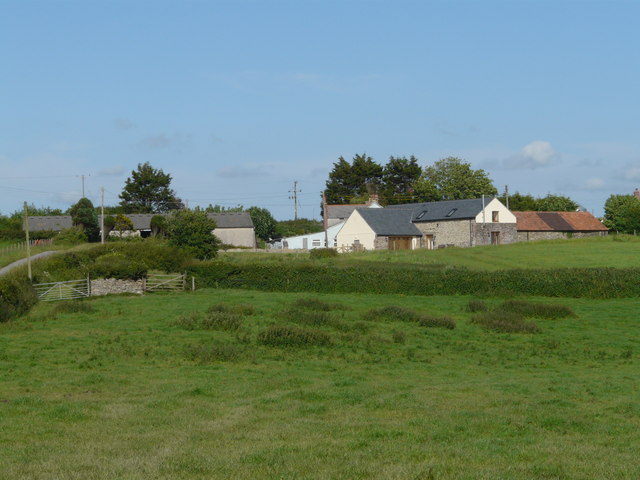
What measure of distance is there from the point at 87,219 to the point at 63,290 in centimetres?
5095

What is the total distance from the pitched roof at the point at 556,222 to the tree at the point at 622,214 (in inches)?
282

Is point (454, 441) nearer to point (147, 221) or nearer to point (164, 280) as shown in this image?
point (164, 280)

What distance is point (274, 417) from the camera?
12.6m

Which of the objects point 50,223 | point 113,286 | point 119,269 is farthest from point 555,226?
point 50,223

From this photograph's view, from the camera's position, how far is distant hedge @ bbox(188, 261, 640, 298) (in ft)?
152

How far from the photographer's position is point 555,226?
9575 cm

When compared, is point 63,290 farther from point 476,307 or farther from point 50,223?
point 50,223

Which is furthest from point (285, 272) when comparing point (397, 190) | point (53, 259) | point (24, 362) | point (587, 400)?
point (397, 190)

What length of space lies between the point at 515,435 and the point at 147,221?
3740 inches

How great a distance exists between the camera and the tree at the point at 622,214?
337 feet

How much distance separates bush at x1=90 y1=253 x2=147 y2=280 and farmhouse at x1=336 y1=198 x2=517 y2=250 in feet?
141

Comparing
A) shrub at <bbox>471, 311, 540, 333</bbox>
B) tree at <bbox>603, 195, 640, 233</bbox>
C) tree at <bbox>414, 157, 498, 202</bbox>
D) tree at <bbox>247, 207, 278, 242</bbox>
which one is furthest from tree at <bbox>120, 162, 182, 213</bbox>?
shrub at <bbox>471, 311, 540, 333</bbox>

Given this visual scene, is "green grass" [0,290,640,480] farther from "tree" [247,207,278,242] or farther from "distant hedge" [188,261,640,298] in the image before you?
"tree" [247,207,278,242]

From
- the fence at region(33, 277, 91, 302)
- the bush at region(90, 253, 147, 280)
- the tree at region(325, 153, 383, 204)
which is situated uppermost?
the tree at region(325, 153, 383, 204)
